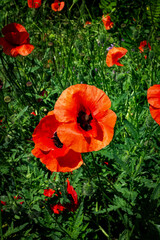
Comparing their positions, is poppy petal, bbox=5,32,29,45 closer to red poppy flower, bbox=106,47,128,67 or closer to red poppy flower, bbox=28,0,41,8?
red poppy flower, bbox=28,0,41,8

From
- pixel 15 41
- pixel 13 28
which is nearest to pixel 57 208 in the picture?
pixel 15 41

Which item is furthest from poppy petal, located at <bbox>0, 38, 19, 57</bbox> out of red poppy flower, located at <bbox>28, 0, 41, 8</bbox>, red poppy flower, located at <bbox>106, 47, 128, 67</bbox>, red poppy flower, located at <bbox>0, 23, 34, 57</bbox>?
red poppy flower, located at <bbox>106, 47, 128, 67</bbox>

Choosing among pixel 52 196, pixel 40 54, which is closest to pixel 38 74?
pixel 40 54

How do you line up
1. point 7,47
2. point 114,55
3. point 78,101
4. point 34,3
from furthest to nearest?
point 34,3, point 114,55, point 7,47, point 78,101

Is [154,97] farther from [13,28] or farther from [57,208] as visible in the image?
[13,28]

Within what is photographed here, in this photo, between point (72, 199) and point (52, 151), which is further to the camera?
point (72, 199)

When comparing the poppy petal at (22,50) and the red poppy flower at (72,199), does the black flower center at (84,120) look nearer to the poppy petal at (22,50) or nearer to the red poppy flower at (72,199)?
the red poppy flower at (72,199)

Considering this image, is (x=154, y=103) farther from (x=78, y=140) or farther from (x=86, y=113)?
(x=78, y=140)
